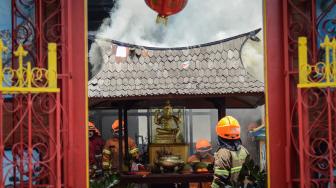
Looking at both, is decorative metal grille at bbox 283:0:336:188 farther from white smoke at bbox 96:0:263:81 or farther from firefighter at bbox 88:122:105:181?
firefighter at bbox 88:122:105:181

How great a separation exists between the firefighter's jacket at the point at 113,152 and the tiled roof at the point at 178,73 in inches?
46.1

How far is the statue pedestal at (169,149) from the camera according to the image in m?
8.73

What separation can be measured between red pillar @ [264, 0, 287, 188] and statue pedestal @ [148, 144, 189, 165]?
4493 mm

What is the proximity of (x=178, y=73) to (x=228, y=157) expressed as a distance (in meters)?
2.23

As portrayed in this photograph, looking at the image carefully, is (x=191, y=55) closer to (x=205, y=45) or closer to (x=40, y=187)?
(x=205, y=45)

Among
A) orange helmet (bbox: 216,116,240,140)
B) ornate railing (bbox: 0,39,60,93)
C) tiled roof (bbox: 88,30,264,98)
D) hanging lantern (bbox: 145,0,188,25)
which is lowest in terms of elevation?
orange helmet (bbox: 216,116,240,140)

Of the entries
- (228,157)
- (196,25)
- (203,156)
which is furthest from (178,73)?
(228,157)

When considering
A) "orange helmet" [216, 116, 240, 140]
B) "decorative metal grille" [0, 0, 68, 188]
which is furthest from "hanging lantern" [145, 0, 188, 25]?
"orange helmet" [216, 116, 240, 140]

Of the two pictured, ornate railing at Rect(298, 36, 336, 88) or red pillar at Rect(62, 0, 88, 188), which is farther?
red pillar at Rect(62, 0, 88, 188)

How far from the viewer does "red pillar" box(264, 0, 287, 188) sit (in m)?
4.27

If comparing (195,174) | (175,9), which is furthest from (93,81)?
(175,9)

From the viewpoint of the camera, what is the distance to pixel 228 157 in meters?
6.47

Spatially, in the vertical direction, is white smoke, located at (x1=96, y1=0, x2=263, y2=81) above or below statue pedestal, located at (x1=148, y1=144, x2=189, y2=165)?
above

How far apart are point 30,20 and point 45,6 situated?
0.15 metres
